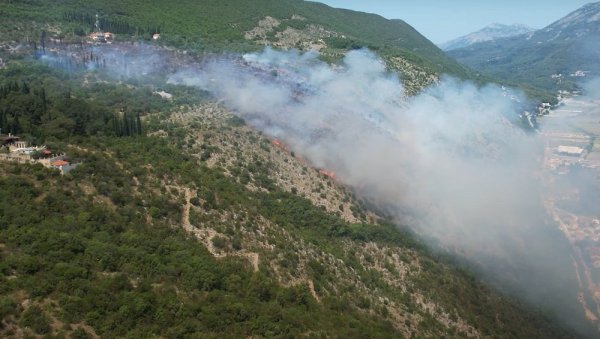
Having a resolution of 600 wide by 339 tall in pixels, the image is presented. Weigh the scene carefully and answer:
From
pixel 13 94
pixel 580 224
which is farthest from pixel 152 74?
pixel 580 224

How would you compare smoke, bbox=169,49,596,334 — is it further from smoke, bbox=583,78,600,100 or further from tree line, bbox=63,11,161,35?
smoke, bbox=583,78,600,100

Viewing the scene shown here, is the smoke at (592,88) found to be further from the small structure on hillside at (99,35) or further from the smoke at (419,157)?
the small structure on hillside at (99,35)

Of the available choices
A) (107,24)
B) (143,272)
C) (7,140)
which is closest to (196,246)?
(143,272)

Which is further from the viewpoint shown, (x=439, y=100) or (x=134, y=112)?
(x=439, y=100)

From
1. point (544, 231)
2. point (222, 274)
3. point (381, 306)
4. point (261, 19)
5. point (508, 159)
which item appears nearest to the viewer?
point (222, 274)

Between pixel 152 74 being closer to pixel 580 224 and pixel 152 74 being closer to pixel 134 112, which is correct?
pixel 134 112
